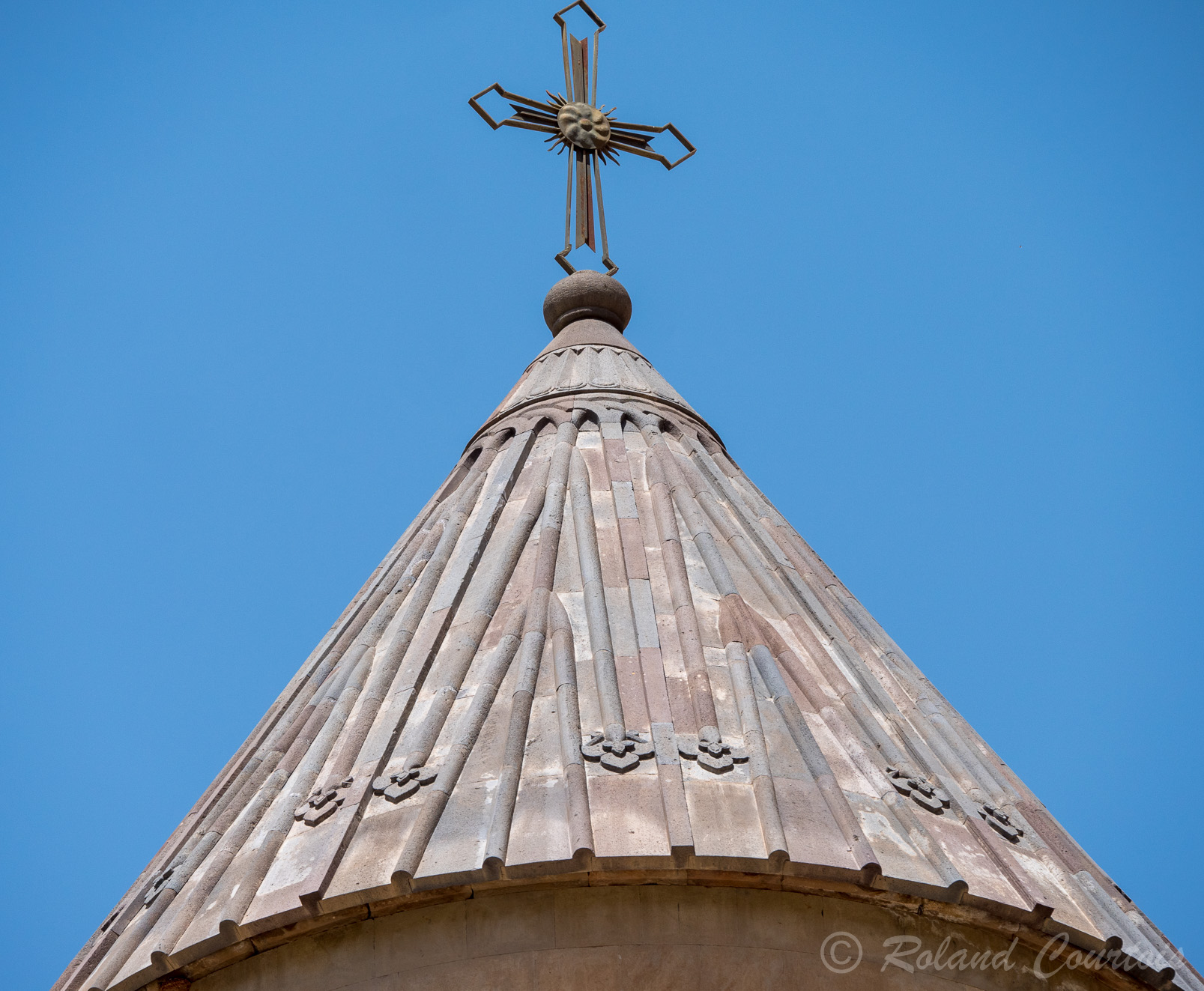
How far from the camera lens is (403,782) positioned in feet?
18.5

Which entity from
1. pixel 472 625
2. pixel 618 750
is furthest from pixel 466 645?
pixel 618 750

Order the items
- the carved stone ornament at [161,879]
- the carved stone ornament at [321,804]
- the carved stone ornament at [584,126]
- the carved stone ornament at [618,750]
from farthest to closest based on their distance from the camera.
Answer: the carved stone ornament at [584,126]
the carved stone ornament at [161,879]
the carved stone ornament at [321,804]
the carved stone ornament at [618,750]

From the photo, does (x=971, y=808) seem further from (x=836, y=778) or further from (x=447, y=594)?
(x=447, y=594)

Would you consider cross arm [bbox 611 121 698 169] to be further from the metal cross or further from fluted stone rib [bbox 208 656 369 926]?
fluted stone rib [bbox 208 656 369 926]

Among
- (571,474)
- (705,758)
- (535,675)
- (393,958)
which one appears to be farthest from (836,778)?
(571,474)

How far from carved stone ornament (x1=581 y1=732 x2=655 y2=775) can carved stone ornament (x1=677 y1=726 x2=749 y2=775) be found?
0.15m

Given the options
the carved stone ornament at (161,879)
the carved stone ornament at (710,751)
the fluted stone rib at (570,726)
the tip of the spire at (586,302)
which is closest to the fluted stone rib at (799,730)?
the carved stone ornament at (710,751)

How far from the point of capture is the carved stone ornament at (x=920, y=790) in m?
5.78

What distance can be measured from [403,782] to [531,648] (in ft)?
3.26

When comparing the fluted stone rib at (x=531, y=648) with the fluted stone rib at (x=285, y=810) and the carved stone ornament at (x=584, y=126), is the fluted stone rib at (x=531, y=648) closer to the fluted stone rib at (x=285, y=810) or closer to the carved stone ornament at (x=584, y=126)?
the fluted stone rib at (x=285, y=810)

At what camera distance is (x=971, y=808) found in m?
5.89

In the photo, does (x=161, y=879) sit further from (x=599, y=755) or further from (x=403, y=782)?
(x=599, y=755)

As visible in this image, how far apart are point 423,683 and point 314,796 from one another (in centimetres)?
84

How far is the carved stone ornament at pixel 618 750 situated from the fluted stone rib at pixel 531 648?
30 centimetres
